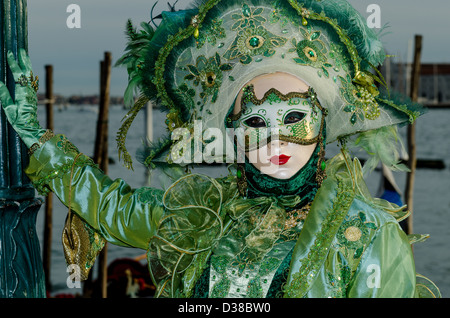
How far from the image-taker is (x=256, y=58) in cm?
231

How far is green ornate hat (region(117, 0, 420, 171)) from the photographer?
2.29m

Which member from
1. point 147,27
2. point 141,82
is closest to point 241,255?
point 141,82

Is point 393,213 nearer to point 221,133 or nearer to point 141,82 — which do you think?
point 221,133

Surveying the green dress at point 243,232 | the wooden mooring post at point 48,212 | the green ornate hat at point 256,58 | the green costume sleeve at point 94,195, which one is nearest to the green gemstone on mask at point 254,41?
the green ornate hat at point 256,58

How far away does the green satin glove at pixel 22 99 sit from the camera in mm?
2168

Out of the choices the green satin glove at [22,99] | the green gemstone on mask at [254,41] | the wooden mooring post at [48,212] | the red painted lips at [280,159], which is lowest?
the wooden mooring post at [48,212]

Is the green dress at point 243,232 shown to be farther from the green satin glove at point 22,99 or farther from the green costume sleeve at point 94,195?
the green satin glove at point 22,99

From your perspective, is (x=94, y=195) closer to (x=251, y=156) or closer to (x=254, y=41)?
(x=251, y=156)

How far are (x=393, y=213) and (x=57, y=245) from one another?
1384cm

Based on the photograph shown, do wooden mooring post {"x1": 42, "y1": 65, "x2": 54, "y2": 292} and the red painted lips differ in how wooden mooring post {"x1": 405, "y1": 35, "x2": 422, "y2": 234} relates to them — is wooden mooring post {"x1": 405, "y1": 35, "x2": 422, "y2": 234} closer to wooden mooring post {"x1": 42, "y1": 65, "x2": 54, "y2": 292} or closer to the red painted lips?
wooden mooring post {"x1": 42, "y1": 65, "x2": 54, "y2": 292}

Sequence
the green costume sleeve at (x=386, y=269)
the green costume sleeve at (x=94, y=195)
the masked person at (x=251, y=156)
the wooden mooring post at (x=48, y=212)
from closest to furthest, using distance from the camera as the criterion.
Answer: the green costume sleeve at (x=386, y=269), the masked person at (x=251, y=156), the green costume sleeve at (x=94, y=195), the wooden mooring post at (x=48, y=212)

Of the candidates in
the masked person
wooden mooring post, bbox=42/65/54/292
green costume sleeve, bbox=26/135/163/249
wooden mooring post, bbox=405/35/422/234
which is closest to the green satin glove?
the masked person

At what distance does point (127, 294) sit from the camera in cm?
854

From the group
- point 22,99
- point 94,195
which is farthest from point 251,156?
point 22,99
